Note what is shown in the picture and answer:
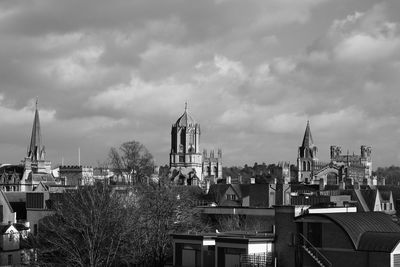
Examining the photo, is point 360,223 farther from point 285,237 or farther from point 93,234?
point 93,234

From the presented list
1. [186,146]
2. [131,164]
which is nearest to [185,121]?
[186,146]

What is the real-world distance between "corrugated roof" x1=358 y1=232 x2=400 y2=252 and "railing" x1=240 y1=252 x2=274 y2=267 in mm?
5671

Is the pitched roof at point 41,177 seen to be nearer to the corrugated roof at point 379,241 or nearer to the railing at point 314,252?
the railing at point 314,252

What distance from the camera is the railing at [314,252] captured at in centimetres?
4031

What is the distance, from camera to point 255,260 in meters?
41.0

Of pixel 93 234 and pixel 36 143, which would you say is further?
pixel 36 143

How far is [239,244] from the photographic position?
1642 inches

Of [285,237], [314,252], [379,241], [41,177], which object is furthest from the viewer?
[41,177]

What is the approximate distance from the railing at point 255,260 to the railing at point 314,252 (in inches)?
87.4

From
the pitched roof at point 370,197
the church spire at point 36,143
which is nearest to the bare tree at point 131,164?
the pitched roof at point 370,197

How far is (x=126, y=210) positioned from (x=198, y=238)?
14904 mm

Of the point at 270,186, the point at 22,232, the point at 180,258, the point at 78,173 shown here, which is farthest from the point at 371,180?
the point at 180,258

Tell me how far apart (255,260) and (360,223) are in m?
→ 6.35

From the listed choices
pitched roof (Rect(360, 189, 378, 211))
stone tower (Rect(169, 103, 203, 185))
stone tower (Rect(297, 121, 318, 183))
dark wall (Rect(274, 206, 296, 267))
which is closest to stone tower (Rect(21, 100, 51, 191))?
stone tower (Rect(169, 103, 203, 185))
